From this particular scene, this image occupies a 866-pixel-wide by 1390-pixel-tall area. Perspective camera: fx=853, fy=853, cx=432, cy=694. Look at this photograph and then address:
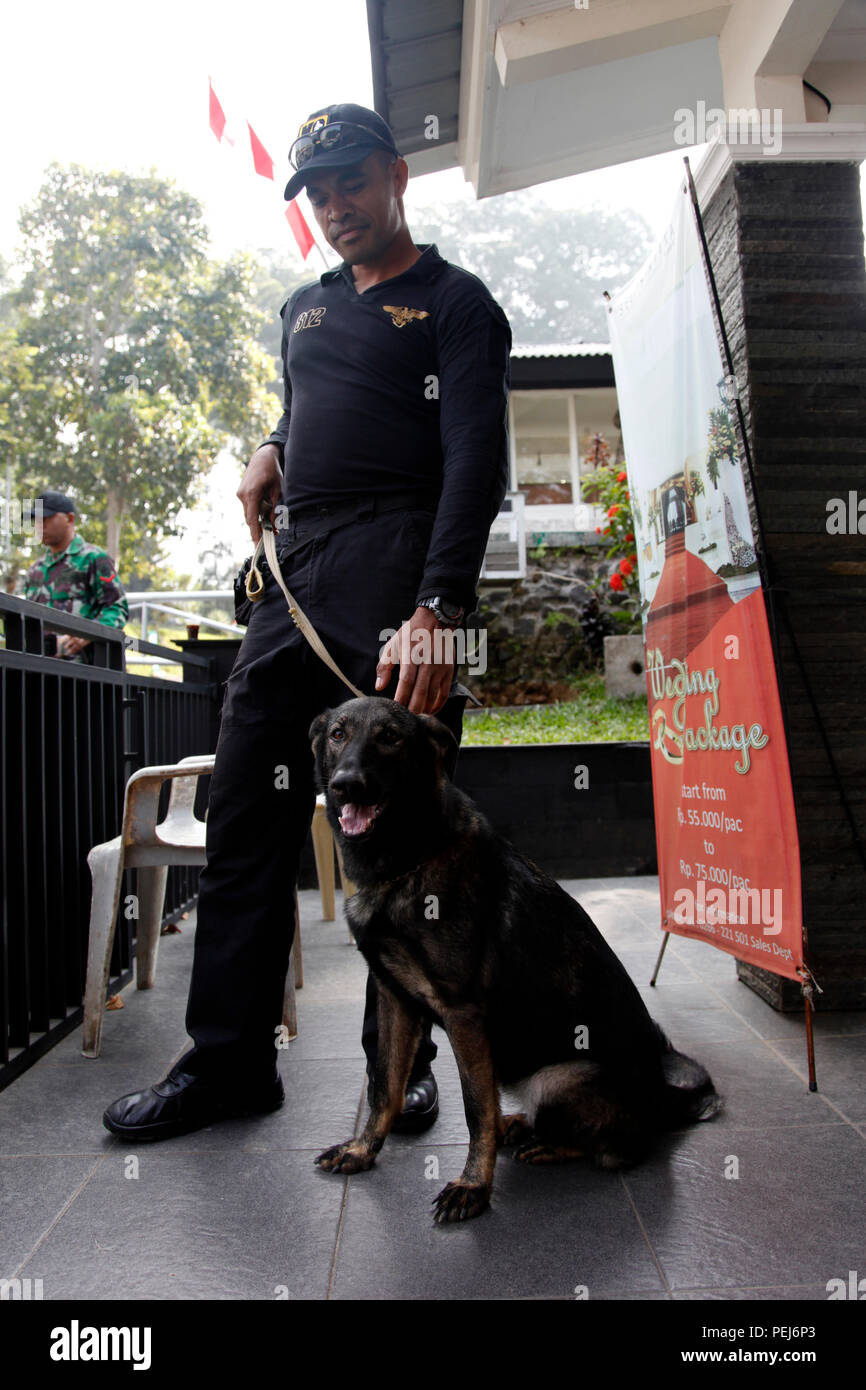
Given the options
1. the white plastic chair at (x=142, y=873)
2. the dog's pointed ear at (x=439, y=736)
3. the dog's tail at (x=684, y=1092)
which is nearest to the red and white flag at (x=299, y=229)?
the white plastic chair at (x=142, y=873)

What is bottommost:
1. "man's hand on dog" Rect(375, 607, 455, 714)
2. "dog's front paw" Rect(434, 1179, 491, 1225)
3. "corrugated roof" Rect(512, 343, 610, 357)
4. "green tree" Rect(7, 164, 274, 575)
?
"dog's front paw" Rect(434, 1179, 491, 1225)

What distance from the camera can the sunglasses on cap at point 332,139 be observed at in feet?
6.70

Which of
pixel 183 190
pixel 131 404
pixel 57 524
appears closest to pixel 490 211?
pixel 183 190

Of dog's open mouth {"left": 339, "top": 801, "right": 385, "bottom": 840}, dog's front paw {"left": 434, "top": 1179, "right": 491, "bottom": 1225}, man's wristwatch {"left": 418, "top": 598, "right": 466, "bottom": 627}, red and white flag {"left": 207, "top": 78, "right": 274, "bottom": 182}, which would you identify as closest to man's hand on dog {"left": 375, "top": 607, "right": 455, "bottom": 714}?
man's wristwatch {"left": 418, "top": 598, "right": 466, "bottom": 627}

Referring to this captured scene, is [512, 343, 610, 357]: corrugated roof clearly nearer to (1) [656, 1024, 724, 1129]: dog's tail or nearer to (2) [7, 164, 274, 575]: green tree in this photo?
(2) [7, 164, 274, 575]: green tree

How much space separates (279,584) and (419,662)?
0.53 m

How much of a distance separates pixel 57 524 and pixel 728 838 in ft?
13.6

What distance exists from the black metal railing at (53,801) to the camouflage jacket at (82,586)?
1135 millimetres

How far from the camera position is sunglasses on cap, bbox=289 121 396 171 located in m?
2.04

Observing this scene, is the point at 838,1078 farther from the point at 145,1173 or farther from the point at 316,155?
the point at 316,155

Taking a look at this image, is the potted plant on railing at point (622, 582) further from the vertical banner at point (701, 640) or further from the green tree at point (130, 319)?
the green tree at point (130, 319)

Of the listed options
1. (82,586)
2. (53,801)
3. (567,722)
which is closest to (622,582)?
(567,722)

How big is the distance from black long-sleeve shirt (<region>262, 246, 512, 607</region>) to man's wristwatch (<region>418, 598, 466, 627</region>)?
0.07 meters

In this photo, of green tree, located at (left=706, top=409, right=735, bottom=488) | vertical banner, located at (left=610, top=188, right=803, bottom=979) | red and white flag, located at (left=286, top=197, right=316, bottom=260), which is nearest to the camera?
vertical banner, located at (left=610, top=188, right=803, bottom=979)
